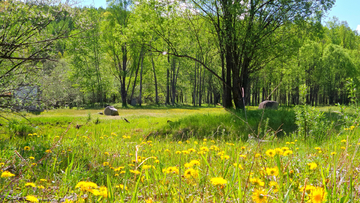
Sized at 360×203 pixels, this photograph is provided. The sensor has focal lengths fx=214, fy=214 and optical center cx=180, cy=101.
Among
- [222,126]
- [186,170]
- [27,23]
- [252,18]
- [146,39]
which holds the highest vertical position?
[252,18]

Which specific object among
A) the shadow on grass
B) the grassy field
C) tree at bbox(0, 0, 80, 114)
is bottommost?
the shadow on grass

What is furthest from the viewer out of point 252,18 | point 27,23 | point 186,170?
point 252,18

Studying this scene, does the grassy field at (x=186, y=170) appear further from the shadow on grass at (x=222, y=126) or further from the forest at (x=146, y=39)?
the shadow on grass at (x=222, y=126)

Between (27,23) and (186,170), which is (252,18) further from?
(186,170)

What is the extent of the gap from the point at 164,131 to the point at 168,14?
311 inches

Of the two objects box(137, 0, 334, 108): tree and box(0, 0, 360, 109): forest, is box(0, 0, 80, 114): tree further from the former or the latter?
box(137, 0, 334, 108): tree

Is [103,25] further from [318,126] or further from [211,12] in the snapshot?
[318,126]

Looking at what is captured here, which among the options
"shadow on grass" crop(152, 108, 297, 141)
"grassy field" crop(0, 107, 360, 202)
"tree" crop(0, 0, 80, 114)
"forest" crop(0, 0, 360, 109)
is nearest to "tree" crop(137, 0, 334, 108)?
"forest" crop(0, 0, 360, 109)

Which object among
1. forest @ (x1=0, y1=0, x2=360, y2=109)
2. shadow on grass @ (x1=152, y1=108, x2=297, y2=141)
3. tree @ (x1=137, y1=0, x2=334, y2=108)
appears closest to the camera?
forest @ (x1=0, y1=0, x2=360, y2=109)

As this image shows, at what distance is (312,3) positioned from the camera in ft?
39.8

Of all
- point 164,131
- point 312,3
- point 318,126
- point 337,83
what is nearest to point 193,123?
point 164,131

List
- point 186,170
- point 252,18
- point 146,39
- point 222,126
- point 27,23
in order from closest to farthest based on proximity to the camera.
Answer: point 186,170
point 27,23
point 222,126
point 252,18
point 146,39

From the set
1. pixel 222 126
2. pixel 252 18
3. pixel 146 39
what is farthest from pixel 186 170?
pixel 146 39

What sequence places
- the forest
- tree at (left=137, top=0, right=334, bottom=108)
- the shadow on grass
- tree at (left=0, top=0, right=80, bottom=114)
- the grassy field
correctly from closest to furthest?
the grassy field
tree at (left=0, top=0, right=80, bottom=114)
the forest
the shadow on grass
tree at (left=137, top=0, right=334, bottom=108)
